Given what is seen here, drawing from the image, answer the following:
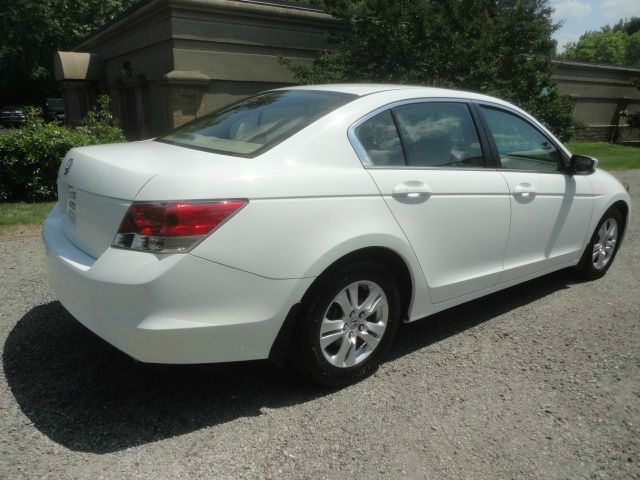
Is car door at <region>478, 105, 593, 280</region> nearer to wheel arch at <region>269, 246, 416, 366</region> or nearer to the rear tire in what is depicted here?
the rear tire

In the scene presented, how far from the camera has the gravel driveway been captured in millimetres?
2438

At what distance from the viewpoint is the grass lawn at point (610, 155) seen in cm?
1589

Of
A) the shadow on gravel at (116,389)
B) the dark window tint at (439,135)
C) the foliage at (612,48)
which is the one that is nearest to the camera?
the shadow on gravel at (116,389)

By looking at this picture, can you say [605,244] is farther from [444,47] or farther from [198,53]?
[198,53]

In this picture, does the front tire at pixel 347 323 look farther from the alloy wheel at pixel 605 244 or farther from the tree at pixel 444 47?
→ the tree at pixel 444 47

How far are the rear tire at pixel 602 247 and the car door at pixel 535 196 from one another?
39cm

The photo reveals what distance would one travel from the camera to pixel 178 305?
7.79 ft

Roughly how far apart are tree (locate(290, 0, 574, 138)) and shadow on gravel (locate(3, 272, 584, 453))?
833 centimetres

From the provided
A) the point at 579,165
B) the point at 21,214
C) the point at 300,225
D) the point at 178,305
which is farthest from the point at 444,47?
the point at 178,305

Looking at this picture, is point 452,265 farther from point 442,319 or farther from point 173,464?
point 173,464

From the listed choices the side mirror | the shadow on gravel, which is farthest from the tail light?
the side mirror

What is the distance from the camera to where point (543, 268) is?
427cm

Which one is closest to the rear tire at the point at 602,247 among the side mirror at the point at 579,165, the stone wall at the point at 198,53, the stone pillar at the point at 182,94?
the side mirror at the point at 579,165

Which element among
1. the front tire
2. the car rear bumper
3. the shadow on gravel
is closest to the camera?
the car rear bumper
